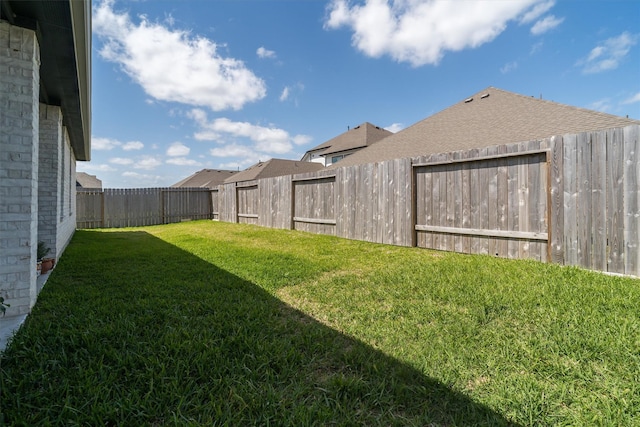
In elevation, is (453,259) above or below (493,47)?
below

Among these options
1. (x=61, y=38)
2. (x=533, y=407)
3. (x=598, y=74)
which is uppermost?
(x=598, y=74)

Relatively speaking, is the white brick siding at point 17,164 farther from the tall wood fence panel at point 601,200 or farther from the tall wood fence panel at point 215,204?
the tall wood fence panel at point 215,204

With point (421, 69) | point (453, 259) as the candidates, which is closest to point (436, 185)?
point (453, 259)

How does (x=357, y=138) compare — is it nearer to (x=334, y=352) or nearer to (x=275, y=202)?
(x=275, y=202)

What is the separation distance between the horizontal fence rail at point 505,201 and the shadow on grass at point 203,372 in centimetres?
369

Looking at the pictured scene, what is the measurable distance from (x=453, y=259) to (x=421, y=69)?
11314mm

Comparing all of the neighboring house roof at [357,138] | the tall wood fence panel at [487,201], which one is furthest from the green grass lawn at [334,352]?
the neighboring house roof at [357,138]

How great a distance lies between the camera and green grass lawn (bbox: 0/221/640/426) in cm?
154

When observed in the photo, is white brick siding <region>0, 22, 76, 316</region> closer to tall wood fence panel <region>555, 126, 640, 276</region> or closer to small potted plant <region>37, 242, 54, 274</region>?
small potted plant <region>37, 242, 54, 274</region>

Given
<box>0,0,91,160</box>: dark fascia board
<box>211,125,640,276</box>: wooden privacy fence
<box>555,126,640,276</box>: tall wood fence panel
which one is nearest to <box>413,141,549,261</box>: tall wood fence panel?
<box>211,125,640,276</box>: wooden privacy fence

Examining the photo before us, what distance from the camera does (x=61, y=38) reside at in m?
3.21

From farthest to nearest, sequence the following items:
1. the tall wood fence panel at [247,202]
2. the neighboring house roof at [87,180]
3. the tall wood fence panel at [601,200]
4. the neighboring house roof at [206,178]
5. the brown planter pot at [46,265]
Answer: the neighboring house roof at [206,178] < the neighboring house roof at [87,180] < the tall wood fence panel at [247,202] < the brown planter pot at [46,265] < the tall wood fence panel at [601,200]

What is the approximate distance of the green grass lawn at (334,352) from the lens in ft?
5.04

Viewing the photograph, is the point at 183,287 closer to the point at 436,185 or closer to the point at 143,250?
the point at 143,250
